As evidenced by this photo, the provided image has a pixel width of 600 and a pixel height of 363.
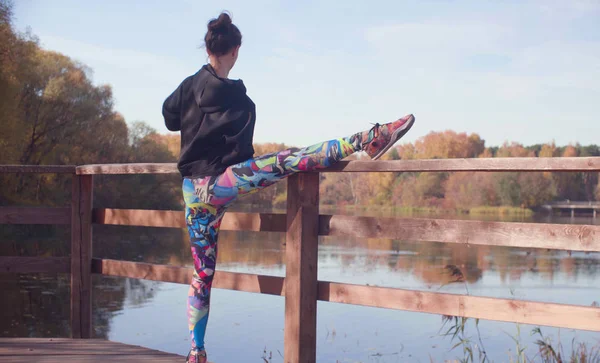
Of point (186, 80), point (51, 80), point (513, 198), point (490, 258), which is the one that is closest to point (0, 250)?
point (51, 80)

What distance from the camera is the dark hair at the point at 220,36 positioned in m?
2.86

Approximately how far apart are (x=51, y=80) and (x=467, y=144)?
65.1m

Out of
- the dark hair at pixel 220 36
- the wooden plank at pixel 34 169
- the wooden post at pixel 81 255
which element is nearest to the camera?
the dark hair at pixel 220 36

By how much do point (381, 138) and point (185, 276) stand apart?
1483mm

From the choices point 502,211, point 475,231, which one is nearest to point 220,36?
point 475,231

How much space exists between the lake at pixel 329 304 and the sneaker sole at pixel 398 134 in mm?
2374

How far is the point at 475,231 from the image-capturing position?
266 cm

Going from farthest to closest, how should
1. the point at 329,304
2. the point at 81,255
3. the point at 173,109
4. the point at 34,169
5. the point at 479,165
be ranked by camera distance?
the point at 329,304 → the point at 81,255 → the point at 34,169 → the point at 173,109 → the point at 479,165

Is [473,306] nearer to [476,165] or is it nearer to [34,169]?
[476,165]

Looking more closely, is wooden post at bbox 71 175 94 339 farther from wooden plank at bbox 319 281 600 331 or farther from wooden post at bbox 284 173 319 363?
wooden plank at bbox 319 281 600 331

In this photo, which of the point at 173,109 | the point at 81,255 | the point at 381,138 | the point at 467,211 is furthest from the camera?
the point at 467,211

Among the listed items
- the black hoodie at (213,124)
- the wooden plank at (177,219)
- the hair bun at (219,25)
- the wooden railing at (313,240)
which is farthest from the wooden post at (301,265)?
the hair bun at (219,25)

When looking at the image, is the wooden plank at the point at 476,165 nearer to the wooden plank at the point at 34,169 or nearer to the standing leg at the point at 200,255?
the standing leg at the point at 200,255

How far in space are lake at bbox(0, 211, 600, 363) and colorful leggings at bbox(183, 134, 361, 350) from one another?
2.47 metres
